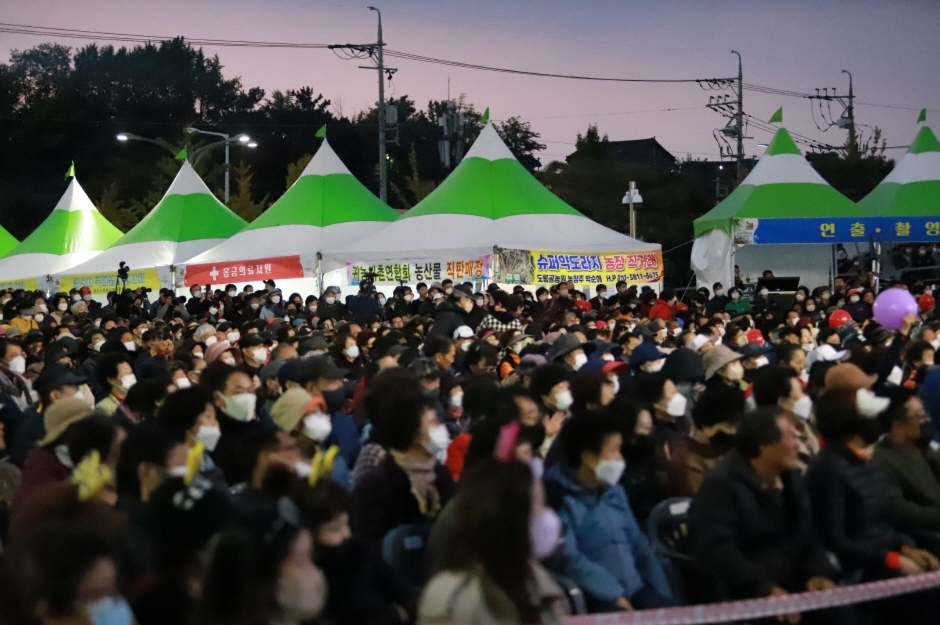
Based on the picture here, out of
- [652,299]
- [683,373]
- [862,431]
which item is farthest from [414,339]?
[652,299]

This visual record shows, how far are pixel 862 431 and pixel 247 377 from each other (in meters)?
3.26

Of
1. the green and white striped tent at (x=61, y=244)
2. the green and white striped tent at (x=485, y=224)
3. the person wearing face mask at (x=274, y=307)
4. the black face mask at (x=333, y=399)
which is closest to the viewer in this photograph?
the black face mask at (x=333, y=399)

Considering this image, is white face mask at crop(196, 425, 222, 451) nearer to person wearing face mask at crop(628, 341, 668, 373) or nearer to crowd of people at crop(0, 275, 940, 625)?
crowd of people at crop(0, 275, 940, 625)

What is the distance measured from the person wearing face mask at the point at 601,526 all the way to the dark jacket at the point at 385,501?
523mm

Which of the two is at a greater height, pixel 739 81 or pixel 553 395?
pixel 739 81

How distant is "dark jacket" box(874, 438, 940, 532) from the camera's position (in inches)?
199

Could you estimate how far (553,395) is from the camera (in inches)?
263

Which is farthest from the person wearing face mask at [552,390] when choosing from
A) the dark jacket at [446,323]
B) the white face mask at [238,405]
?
the dark jacket at [446,323]

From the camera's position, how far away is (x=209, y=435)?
573cm

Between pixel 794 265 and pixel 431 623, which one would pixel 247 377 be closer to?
pixel 431 623

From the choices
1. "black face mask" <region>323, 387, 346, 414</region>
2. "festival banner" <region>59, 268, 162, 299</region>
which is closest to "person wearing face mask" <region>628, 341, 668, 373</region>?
"black face mask" <region>323, 387, 346, 414</region>

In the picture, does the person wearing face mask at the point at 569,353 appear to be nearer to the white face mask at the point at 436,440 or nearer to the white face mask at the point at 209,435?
the white face mask at the point at 209,435

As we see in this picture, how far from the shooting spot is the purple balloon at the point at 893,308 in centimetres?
1298

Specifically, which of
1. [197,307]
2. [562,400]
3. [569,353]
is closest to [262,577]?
[562,400]
